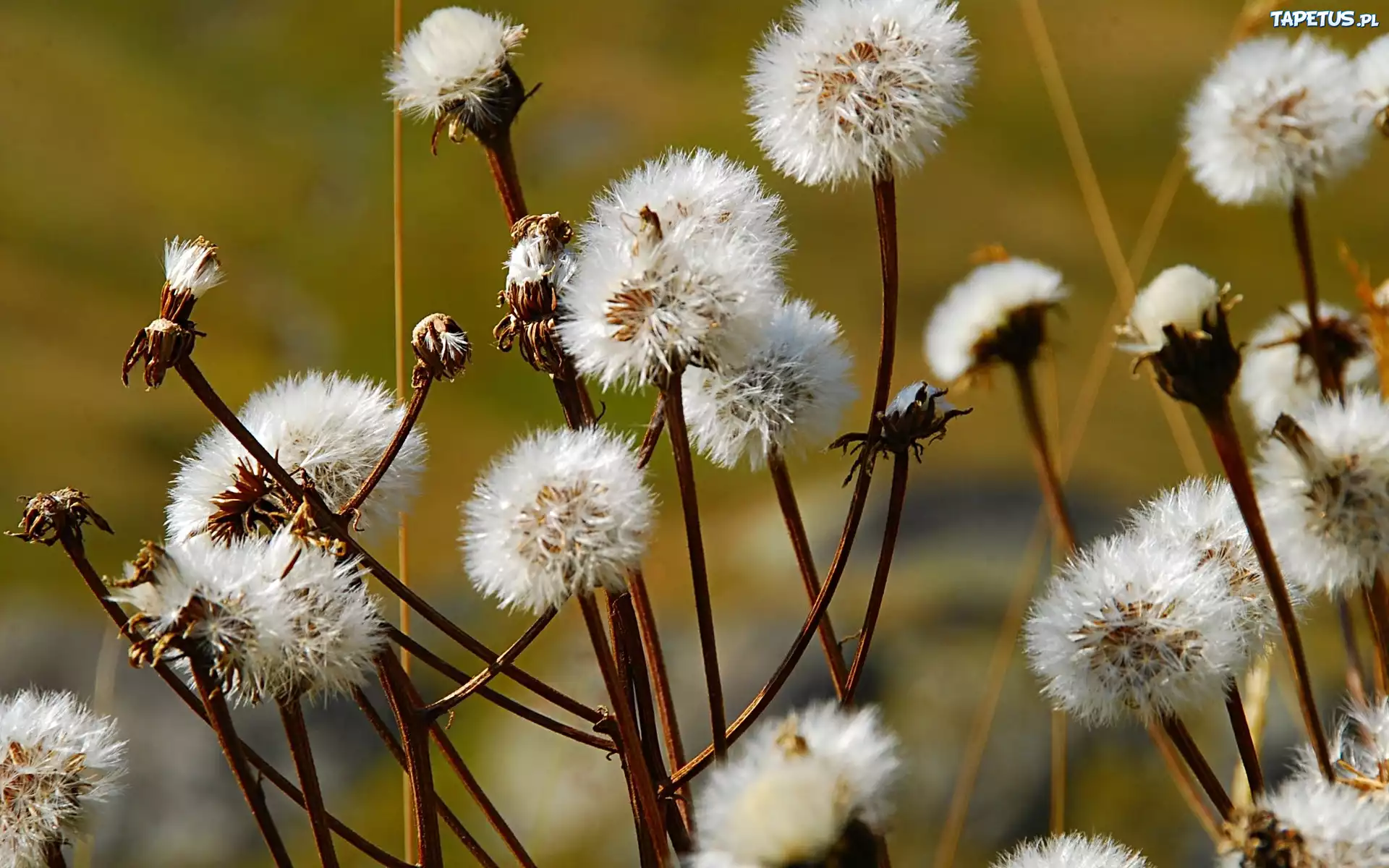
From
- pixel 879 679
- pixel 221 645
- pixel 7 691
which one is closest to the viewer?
pixel 221 645

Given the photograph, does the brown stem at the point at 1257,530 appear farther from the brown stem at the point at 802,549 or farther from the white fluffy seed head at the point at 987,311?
the white fluffy seed head at the point at 987,311

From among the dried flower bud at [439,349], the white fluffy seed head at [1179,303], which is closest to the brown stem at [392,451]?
the dried flower bud at [439,349]

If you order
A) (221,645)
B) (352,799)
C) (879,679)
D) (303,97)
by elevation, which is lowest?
(221,645)

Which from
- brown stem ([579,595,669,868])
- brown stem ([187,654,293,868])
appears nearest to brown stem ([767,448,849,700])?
brown stem ([579,595,669,868])

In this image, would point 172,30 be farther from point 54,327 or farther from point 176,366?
point 176,366

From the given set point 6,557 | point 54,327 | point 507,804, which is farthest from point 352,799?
point 54,327

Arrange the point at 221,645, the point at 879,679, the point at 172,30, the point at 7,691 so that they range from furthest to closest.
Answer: the point at 172,30 → the point at 879,679 → the point at 7,691 → the point at 221,645

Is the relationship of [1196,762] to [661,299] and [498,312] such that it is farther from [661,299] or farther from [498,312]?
[498,312]

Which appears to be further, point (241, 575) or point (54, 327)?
point (54, 327)

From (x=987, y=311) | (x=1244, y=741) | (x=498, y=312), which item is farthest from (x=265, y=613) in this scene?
(x=498, y=312)
